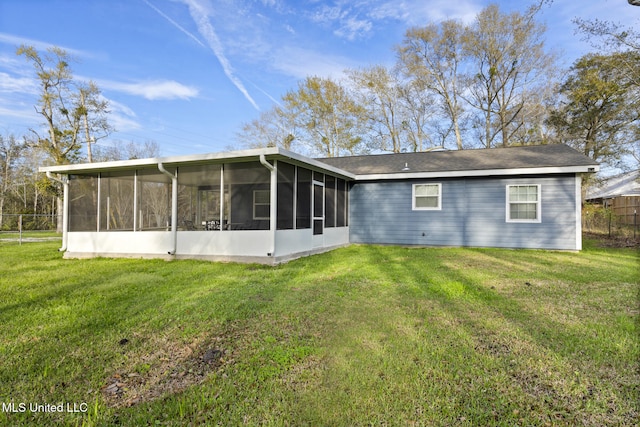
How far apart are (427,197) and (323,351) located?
27.6 ft

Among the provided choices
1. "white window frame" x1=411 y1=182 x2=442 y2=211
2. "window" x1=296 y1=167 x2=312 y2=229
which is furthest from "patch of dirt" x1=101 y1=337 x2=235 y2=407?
"white window frame" x1=411 y1=182 x2=442 y2=211

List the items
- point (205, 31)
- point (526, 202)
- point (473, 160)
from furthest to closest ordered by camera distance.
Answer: point (205, 31)
point (473, 160)
point (526, 202)

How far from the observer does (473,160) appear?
10523 millimetres

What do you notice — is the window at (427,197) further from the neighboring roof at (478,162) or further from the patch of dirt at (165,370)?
the patch of dirt at (165,370)

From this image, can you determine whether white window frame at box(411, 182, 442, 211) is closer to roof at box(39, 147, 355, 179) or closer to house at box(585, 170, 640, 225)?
roof at box(39, 147, 355, 179)

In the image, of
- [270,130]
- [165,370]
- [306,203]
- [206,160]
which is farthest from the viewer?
[270,130]

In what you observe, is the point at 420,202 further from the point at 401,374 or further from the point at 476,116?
the point at 476,116

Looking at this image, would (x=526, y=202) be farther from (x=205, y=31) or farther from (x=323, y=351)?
(x=205, y=31)

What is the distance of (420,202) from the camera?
33.9ft

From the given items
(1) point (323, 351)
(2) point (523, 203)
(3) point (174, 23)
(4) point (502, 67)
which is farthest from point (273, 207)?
(4) point (502, 67)

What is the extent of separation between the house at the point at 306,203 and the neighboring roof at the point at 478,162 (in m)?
0.03

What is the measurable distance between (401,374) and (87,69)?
77.0ft

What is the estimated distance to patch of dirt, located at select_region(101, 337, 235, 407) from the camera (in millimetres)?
2111

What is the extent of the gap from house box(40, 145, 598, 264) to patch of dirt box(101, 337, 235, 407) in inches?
159
